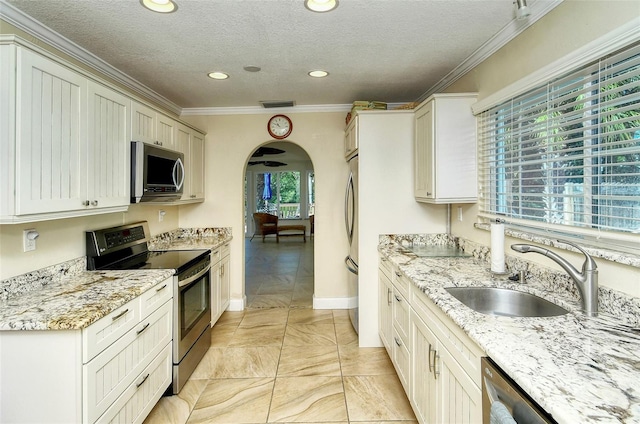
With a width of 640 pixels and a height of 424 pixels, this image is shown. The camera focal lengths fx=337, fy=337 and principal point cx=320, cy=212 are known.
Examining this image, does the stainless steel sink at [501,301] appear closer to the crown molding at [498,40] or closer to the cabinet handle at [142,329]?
the crown molding at [498,40]

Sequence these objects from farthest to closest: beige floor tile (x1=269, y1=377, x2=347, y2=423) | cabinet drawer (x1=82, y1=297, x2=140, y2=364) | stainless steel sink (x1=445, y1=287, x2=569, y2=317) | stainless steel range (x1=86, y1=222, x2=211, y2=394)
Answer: stainless steel range (x1=86, y1=222, x2=211, y2=394) < beige floor tile (x1=269, y1=377, x2=347, y2=423) < stainless steel sink (x1=445, y1=287, x2=569, y2=317) < cabinet drawer (x1=82, y1=297, x2=140, y2=364)

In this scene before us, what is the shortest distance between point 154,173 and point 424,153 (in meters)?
2.17

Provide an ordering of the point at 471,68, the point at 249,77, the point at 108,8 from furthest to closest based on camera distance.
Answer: the point at 249,77 → the point at 471,68 → the point at 108,8

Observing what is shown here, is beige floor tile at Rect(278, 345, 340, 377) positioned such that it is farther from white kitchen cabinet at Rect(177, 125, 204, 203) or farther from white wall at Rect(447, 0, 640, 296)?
white kitchen cabinet at Rect(177, 125, 204, 203)

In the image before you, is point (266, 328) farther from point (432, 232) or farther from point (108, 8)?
point (108, 8)

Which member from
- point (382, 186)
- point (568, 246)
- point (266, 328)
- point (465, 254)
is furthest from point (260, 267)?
point (568, 246)

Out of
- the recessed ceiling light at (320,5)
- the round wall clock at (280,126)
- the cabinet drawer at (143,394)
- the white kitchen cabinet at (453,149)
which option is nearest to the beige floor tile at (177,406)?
the cabinet drawer at (143,394)

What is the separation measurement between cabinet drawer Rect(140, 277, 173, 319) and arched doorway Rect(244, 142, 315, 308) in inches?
106

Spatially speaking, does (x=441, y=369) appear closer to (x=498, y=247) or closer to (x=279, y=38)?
(x=498, y=247)

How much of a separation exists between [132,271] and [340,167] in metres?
2.51

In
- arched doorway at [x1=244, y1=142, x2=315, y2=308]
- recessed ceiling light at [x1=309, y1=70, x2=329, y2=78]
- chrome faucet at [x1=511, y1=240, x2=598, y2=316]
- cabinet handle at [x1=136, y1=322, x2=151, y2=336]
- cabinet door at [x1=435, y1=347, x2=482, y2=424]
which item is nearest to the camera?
cabinet door at [x1=435, y1=347, x2=482, y2=424]

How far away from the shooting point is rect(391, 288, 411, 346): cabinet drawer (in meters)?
2.16

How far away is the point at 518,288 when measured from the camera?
1.76 metres

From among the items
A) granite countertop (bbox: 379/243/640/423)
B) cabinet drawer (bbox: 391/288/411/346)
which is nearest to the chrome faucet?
granite countertop (bbox: 379/243/640/423)
